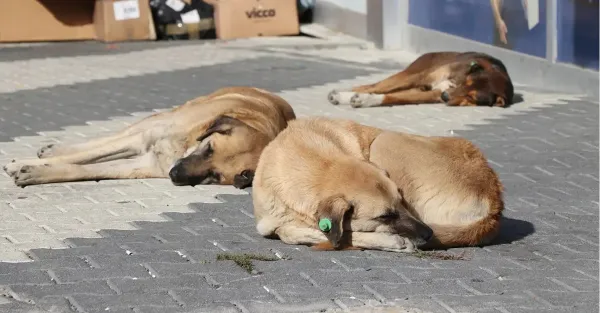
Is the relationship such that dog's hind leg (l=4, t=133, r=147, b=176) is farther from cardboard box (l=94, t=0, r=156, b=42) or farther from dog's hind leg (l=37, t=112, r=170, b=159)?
cardboard box (l=94, t=0, r=156, b=42)

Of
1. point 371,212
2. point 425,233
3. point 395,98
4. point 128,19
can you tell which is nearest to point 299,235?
point 371,212

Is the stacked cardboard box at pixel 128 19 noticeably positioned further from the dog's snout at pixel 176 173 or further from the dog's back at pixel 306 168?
the dog's back at pixel 306 168

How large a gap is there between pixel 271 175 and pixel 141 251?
0.78 meters

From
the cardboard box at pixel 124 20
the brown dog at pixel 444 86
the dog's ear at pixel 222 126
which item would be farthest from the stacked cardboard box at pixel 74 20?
the dog's ear at pixel 222 126

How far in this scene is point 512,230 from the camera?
6.45m

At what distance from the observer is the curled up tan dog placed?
5.45 meters

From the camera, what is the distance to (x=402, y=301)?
190 inches

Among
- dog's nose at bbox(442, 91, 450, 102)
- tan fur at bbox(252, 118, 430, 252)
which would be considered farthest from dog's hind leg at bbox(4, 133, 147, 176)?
dog's nose at bbox(442, 91, 450, 102)

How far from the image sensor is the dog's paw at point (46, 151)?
8.27 meters

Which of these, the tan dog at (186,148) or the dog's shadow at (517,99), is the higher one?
the tan dog at (186,148)

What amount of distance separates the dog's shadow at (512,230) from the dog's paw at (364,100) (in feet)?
15.0

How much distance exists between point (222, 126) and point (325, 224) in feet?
7.41

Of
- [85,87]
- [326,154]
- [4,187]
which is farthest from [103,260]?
[85,87]

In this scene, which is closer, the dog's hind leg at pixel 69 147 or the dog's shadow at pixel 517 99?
the dog's hind leg at pixel 69 147
